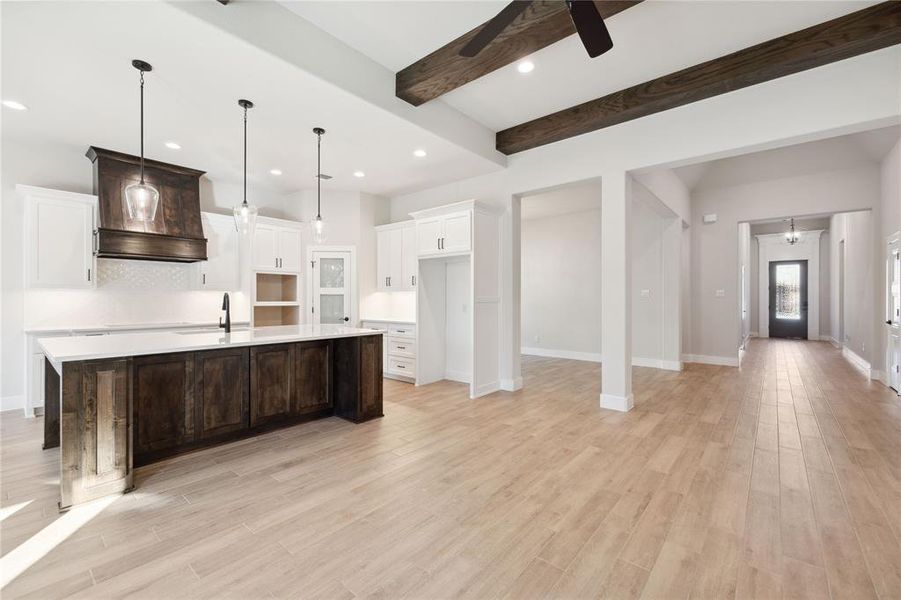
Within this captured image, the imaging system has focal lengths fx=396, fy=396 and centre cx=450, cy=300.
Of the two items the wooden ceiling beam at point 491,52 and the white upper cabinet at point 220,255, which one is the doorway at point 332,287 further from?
the wooden ceiling beam at point 491,52

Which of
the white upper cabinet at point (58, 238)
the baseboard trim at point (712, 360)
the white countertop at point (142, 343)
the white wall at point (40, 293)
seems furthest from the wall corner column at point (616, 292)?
the white upper cabinet at point (58, 238)

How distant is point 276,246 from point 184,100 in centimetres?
274

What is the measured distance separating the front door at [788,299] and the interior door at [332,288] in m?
13.0

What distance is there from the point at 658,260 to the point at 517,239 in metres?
3.08

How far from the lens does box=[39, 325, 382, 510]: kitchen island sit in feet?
7.90

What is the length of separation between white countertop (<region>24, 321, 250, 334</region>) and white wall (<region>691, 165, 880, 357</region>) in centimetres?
782

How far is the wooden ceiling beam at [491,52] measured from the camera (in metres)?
2.64

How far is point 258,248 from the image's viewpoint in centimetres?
580

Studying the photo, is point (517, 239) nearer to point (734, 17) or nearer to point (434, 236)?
point (434, 236)

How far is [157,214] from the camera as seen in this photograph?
4832mm

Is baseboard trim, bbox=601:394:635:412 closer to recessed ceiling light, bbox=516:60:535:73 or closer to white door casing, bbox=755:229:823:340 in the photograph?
recessed ceiling light, bbox=516:60:535:73

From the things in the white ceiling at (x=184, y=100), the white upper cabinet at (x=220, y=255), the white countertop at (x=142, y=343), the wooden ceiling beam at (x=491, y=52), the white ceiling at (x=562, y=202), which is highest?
the wooden ceiling beam at (x=491, y=52)

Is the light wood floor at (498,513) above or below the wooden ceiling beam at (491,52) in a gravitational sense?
below

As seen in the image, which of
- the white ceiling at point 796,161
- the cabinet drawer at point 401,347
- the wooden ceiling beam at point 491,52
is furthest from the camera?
the cabinet drawer at point 401,347
